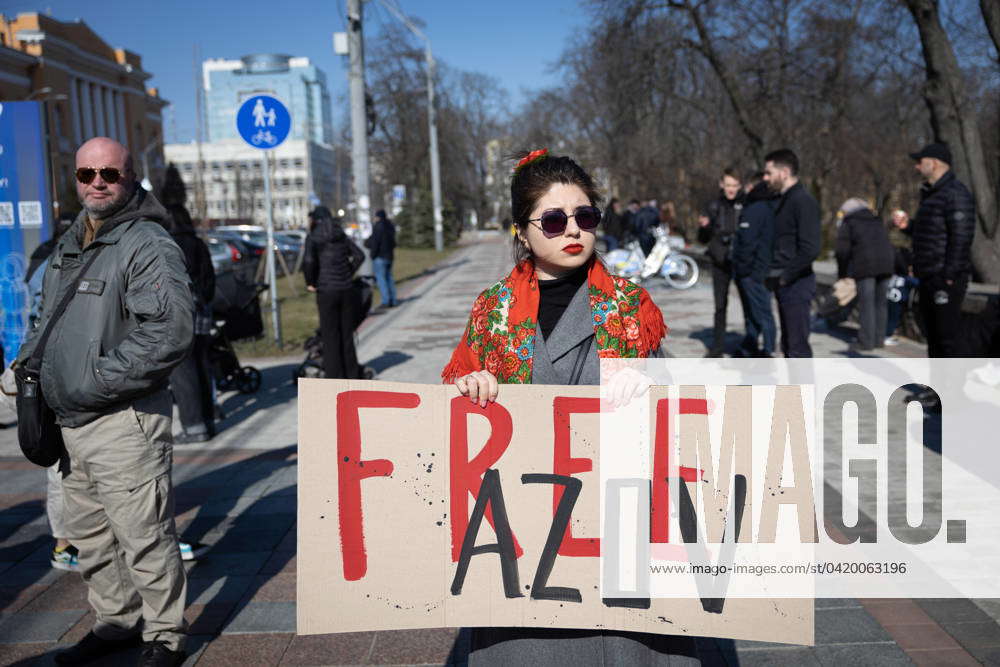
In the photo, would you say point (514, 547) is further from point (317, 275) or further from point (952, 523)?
point (317, 275)

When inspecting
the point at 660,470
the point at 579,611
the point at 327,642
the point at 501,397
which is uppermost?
the point at 501,397

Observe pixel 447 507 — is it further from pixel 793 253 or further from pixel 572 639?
pixel 793 253

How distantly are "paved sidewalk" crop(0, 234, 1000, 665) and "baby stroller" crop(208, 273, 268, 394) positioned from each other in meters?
1.43

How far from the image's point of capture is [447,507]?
2.41 metres

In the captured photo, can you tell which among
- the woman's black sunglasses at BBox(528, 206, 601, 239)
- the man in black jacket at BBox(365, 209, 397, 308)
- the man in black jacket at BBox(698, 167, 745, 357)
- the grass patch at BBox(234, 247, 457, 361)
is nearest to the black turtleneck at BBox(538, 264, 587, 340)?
the woman's black sunglasses at BBox(528, 206, 601, 239)

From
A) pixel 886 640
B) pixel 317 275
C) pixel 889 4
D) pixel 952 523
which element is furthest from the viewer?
pixel 889 4

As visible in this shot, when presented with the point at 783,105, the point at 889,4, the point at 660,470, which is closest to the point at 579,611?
the point at 660,470

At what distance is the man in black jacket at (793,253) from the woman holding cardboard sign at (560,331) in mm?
5148

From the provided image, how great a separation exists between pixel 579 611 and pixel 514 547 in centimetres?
23

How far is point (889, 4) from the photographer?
16594 mm

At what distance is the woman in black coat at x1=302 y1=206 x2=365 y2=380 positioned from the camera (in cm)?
863

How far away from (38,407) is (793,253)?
5.84 metres

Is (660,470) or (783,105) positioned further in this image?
(783,105)

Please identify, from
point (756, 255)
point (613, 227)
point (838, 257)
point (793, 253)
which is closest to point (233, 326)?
point (756, 255)
